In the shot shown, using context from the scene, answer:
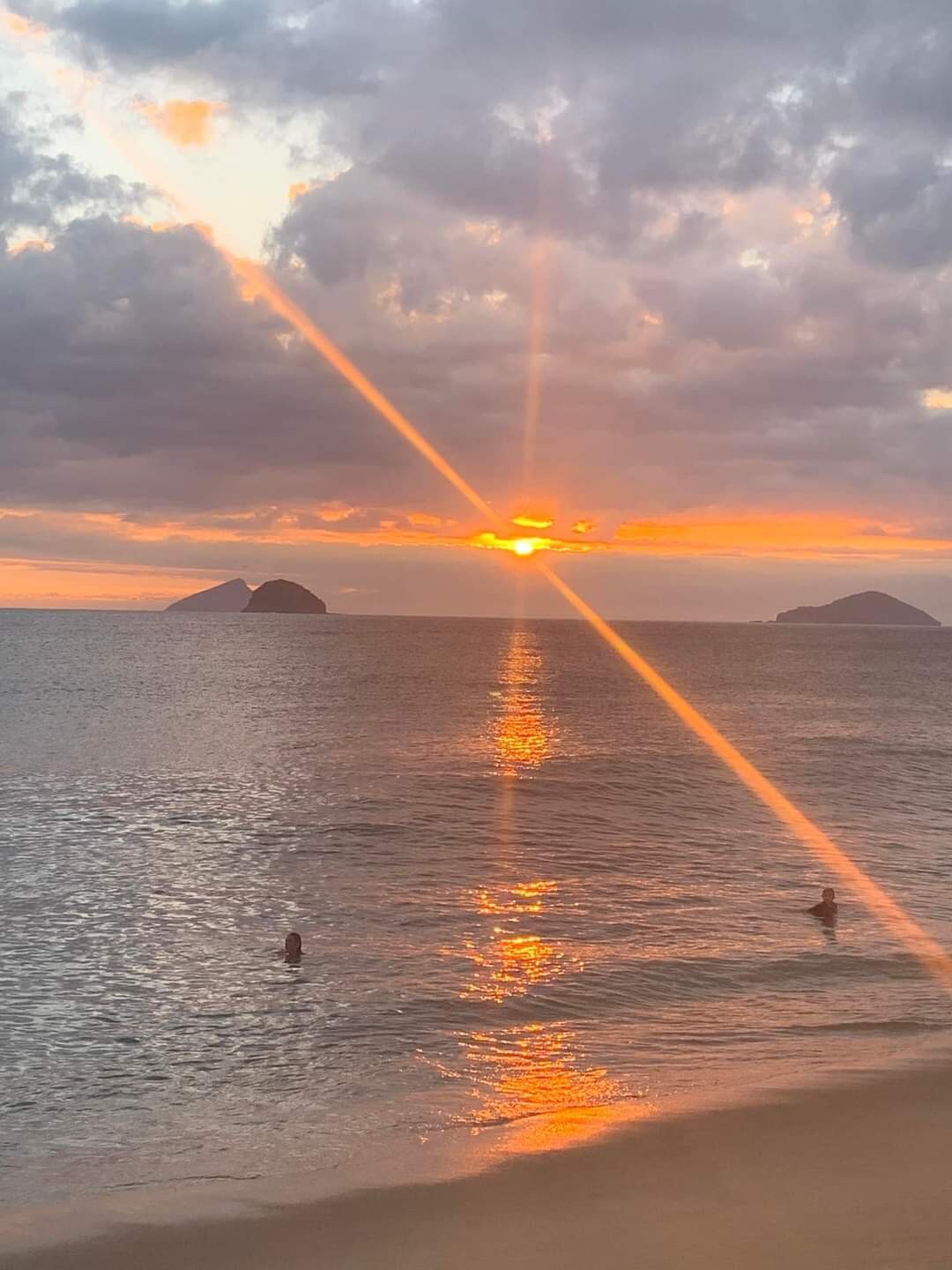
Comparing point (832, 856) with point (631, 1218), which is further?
point (832, 856)

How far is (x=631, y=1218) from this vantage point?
10516 mm

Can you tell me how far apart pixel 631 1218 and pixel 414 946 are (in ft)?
41.4

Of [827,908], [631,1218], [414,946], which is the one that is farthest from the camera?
[827,908]

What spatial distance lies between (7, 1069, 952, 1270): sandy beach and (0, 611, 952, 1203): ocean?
1.19 meters

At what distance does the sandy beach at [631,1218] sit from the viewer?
31.8 feet

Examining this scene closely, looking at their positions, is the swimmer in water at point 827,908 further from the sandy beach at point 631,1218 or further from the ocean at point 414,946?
the sandy beach at point 631,1218

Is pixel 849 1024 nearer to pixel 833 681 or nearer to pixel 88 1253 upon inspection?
pixel 88 1253

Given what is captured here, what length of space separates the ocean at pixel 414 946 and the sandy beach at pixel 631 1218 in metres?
1.19

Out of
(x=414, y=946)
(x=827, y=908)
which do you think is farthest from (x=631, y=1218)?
(x=827, y=908)

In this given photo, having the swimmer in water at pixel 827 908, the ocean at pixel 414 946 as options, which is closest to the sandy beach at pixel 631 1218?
the ocean at pixel 414 946

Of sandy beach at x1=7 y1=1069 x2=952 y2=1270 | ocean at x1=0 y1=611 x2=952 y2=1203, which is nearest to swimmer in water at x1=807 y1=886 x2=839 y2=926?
ocean at x1=0 y1=611 x2=952 y2=1203

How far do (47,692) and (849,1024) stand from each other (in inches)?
3477

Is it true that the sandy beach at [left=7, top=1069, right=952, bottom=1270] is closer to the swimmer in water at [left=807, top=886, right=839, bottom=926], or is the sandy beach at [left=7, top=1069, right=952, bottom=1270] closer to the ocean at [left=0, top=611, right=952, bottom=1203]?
the ocean at [left=0, top=611, right=952, bottom=1203]

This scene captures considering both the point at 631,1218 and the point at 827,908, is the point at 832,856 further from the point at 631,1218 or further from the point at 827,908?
the point at 631,1218
